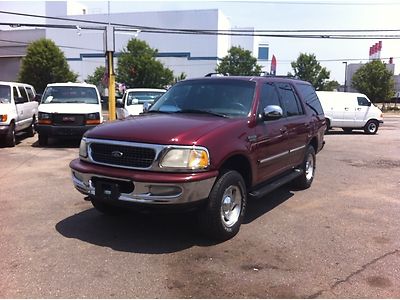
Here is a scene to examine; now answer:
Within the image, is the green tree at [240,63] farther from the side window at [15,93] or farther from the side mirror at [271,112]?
the side mirror at [271,112]

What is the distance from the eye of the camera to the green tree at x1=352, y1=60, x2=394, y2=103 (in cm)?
4622

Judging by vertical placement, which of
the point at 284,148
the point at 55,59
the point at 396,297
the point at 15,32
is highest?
the point at 15,32

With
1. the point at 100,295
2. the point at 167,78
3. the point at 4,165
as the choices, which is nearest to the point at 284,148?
the point at 100,295

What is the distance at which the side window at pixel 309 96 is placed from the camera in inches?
310

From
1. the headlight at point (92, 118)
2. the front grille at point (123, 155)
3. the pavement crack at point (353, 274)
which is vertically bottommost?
the pavement crack at point (353, 274)

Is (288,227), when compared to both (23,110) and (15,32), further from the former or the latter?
(15,32)

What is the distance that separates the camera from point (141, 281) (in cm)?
416

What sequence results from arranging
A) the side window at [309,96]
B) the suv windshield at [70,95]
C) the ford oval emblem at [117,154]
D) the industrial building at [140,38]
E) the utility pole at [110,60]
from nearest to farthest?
the ford oval emblem at [117,154] → the side window at [309,96] → the suv windshield at [70,95] → the utility pole at [110,60] → the industrial building at [140,38]

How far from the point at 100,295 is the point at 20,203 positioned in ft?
11.6

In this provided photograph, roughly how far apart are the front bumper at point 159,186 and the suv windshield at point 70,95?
9560 mm

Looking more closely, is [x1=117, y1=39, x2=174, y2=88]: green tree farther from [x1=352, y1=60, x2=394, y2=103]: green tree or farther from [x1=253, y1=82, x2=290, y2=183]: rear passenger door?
[x1=253, y1=82, x2=290, y2=183]: rear passenger door

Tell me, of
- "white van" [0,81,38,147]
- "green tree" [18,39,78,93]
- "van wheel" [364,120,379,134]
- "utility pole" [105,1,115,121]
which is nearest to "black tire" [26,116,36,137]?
"white van" [0,81,38,147]

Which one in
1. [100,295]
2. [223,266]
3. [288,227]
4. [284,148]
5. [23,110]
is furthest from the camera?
[23,110]

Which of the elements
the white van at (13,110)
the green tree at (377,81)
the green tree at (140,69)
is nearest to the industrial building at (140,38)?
the green tree at (140,69)
